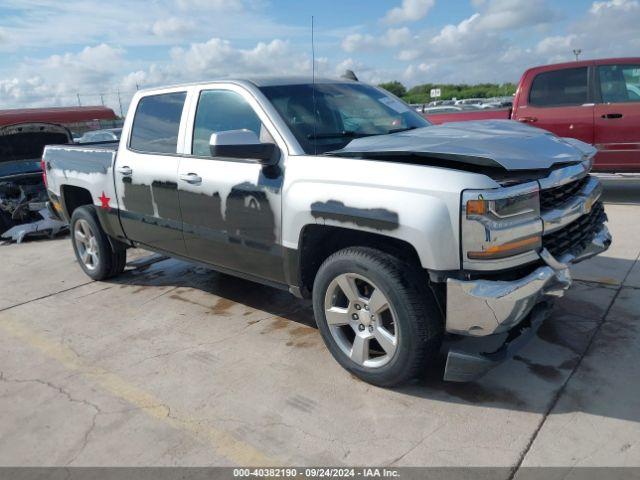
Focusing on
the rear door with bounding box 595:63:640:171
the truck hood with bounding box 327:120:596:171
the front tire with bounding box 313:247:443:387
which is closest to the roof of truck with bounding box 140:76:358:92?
the truck hood with bounding box 327:120:596:171

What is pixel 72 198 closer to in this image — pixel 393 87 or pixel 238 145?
pixel 238 145

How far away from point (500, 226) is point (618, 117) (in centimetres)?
597

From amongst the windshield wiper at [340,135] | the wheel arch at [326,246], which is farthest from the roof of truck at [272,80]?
the wheel arch at [326,246]

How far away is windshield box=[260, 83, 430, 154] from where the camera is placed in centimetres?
373

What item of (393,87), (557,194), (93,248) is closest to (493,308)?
(557,194)

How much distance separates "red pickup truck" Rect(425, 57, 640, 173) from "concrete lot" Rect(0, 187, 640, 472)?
128 inches

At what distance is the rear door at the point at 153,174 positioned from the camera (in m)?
4.43

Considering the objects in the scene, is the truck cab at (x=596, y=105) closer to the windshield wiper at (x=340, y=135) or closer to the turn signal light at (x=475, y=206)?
the windshield wiper at (x=340, y=135)

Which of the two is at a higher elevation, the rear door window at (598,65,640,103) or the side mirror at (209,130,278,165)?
the rear door window at (598,65,640,103)

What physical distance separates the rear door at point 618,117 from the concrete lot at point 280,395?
321 centimetres

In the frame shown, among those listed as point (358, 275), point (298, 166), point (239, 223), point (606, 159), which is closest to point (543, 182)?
point (358, 275)

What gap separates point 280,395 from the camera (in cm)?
335

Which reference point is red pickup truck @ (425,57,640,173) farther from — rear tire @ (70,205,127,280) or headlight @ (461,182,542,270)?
rear tire @ (70,205,127,280)

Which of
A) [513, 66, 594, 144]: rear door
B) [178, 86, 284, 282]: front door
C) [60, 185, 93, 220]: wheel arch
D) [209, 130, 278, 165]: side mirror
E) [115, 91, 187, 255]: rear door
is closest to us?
[209, 130, 278, 165]: side mirror
